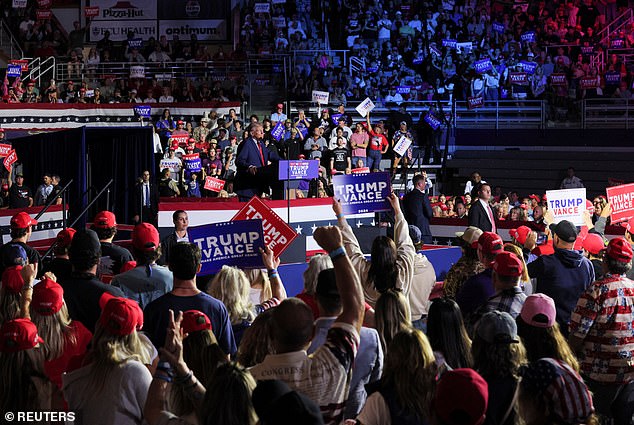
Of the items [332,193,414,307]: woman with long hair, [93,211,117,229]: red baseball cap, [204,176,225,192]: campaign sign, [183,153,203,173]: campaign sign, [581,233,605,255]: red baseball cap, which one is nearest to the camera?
[332,193,414,307]: woman with long hair

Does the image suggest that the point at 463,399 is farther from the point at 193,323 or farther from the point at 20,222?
the point at 20,222

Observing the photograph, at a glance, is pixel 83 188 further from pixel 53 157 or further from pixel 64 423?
pixel 64 423

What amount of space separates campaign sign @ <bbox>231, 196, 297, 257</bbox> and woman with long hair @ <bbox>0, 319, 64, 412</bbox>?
430cm

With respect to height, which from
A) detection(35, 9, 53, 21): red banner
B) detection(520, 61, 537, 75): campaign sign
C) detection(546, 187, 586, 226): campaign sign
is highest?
detection(35, 9, 53, 21): red banner

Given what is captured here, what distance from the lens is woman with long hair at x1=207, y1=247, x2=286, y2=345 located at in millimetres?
6465

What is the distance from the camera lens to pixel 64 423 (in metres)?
5.01

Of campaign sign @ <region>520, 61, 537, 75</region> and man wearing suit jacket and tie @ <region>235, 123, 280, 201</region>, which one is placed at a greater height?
campaign sign @ <region>520, 61, 537, 75</region>

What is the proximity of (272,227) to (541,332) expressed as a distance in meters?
3.98

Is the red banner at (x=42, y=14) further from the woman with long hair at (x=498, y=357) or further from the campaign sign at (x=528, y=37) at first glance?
the woman with long hair at (x=498, y=357)

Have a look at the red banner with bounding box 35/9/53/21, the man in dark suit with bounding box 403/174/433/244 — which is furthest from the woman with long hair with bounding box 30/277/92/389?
the red banner with bounding box 35/9/53/21

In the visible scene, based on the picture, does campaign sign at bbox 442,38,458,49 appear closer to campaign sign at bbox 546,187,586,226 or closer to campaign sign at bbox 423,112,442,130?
campaign sign at bbox 423,112,442,130

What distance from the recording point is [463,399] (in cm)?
384

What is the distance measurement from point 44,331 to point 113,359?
0.96 m

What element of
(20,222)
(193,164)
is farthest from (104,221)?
(193,164)
